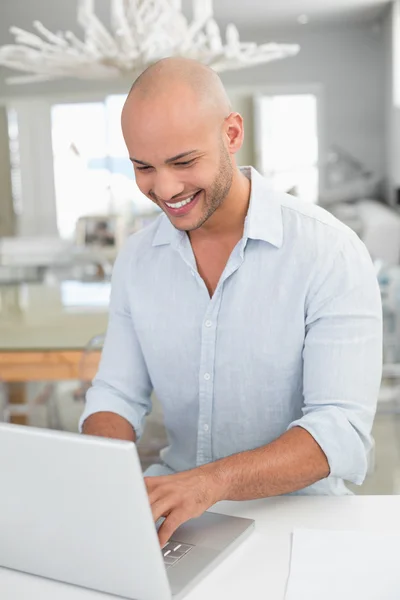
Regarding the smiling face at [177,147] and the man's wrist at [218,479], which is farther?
the smiling face at [177,147]

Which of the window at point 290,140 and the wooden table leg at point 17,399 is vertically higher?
the window at point 290,140

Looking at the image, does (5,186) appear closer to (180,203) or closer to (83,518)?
(180,203)

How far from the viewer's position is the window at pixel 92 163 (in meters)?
7.86

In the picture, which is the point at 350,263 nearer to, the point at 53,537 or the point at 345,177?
the point at 53,537

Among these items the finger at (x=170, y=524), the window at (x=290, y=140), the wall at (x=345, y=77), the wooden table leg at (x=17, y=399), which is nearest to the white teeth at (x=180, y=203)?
→ the finger at (x=170, y=524)

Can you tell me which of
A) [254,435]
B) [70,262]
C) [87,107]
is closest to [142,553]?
[254,435]

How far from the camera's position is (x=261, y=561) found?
1.00m

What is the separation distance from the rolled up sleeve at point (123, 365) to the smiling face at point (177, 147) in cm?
27

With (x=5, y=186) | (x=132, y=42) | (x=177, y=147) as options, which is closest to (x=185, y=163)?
(x=177, y=147)

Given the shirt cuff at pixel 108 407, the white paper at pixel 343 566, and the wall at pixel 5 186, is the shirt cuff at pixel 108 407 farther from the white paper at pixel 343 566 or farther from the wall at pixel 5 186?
the wall at pixel 5 186

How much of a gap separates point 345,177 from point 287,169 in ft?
1.81

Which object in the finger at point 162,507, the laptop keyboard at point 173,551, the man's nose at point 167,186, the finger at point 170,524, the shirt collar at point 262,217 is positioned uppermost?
the man's nose at point 167,186

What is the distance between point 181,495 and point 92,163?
7149 mm

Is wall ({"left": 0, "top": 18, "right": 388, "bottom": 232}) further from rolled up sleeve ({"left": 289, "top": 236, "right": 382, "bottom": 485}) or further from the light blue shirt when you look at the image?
rolled up sleeve ({"left": 289, "top": 236, "right": 382, "bottom": 485})
